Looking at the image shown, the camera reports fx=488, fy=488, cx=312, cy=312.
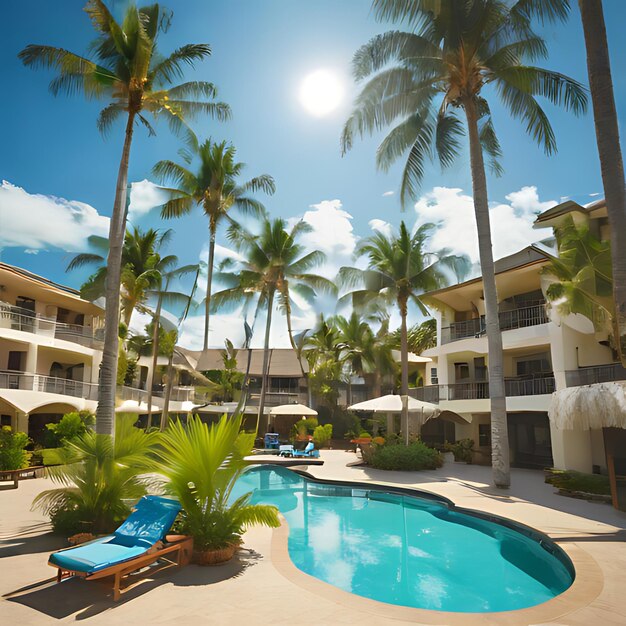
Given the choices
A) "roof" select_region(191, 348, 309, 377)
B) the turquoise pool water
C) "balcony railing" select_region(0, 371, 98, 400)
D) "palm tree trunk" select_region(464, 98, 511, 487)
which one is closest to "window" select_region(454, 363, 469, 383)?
"palm tree trunk" select_region(464, 98, 511, 487)

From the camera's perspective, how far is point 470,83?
15.7 metres

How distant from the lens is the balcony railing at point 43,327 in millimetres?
21328

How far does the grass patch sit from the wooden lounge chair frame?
11.4m

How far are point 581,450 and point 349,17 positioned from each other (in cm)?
1645

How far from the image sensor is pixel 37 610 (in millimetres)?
5234

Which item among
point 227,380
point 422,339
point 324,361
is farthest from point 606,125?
point 422,339

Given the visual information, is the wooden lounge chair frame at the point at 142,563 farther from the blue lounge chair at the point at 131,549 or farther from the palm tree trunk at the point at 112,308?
the palm tree trunk at the point at 112,308

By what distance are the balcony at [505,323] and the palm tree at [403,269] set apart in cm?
202

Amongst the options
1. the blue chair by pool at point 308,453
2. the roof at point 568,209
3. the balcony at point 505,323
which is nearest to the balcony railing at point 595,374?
the balcony at point 505,323

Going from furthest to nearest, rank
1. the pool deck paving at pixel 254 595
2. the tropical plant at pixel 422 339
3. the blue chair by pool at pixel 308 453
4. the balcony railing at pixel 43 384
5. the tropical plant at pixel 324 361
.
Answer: the tropical plant at pixel 422 339 < the tropical plant at pixel 324 361 < the blue chair by pool at pixel 308 453 < the balcony railing at pixel 43 384 < the pool deck paving at pixel 254 595

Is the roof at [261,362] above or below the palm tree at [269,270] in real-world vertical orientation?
below

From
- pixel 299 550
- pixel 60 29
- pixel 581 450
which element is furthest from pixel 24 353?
pixel 581 450

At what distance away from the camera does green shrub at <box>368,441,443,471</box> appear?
61.6 feet

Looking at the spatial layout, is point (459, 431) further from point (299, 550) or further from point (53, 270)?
point (53, 270)
